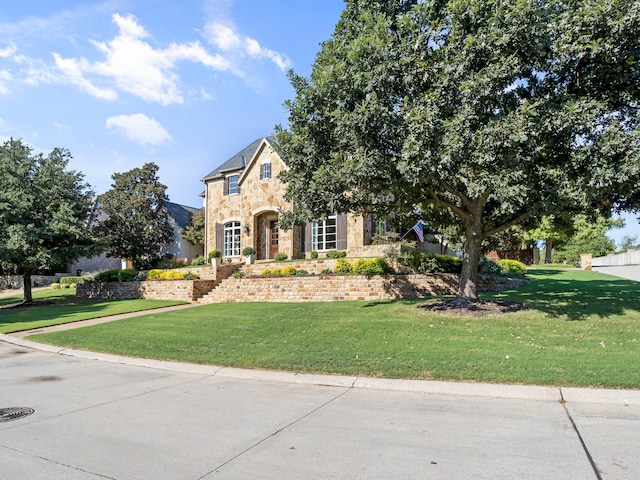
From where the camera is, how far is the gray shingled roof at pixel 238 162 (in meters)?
27.6

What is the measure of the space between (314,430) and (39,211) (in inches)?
880

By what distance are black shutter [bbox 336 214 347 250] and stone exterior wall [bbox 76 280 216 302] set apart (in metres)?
6.68

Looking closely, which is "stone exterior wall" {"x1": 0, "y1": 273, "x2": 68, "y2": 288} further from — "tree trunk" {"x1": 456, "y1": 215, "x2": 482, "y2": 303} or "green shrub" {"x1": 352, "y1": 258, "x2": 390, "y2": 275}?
"tree trunk" {"x1": 456, "y1": 215, "x2": 482, "y2": 303}

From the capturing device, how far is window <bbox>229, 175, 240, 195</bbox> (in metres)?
27.5

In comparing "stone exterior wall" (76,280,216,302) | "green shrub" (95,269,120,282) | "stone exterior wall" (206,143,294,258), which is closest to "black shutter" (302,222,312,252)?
"stone exterior wall" (206,143,294,258)

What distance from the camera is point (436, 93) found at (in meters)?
9.17

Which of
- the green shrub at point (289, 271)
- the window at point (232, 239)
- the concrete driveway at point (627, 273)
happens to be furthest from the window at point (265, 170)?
the concrete driveway at point (627, 273)

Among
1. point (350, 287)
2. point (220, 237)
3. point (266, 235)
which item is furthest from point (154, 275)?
point (350, 287)

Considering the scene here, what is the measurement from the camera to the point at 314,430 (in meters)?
4.57

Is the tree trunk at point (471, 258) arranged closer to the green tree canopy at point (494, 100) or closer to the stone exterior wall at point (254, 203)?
the green tree canopy at point (494, 100)

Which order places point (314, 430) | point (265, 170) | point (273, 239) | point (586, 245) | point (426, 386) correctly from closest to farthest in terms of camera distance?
point (314, 430)
point (426, 386)
point (265, 170)
point (273, 239)
point (586, 245)

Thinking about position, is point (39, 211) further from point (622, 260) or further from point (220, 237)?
point (622, 260)

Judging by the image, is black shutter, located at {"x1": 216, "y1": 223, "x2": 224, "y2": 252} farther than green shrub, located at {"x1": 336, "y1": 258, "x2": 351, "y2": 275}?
Yes

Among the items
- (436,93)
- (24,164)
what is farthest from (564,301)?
(24,164)
